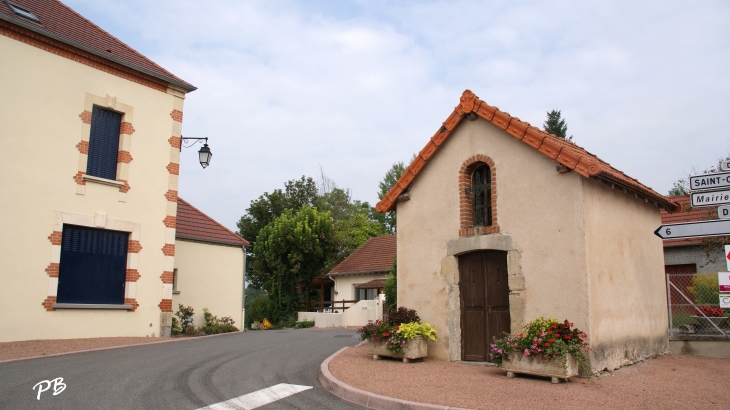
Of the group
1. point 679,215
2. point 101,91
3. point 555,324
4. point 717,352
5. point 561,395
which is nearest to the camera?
point 561,395

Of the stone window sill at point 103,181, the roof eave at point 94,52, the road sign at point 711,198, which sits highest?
the roof eave at point 94,52

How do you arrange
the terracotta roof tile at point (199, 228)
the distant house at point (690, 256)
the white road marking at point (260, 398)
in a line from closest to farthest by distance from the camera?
the white road marking at point (260, 398), the distant house at point (690, 256), the terracotta roof tile at point (199, 228)

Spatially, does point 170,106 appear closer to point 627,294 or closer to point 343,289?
point 627,294

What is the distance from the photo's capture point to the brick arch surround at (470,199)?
995cm

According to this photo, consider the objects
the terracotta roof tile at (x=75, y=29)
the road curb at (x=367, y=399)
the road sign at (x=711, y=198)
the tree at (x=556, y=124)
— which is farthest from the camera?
the tree at (x=556, y=124)

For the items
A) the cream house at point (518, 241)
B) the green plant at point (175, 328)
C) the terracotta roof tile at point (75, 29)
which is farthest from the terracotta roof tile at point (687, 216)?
the terracotta roof tile at point (75, 29)

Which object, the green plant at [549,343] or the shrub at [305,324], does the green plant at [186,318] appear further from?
the green plant at [549,343]

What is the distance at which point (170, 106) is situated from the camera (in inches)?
655

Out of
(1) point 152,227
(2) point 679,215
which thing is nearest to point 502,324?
(1) point 152,227

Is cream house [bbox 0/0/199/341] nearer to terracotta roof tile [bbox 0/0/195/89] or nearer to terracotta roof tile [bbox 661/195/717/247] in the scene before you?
terracotta roof tile [bbox 0/0/195/89]

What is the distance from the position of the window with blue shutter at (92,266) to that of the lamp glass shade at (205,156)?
3043 millimetres

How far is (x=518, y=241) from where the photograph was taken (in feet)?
31.0

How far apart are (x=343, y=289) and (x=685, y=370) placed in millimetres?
23119

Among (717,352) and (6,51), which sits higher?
(6,51)
